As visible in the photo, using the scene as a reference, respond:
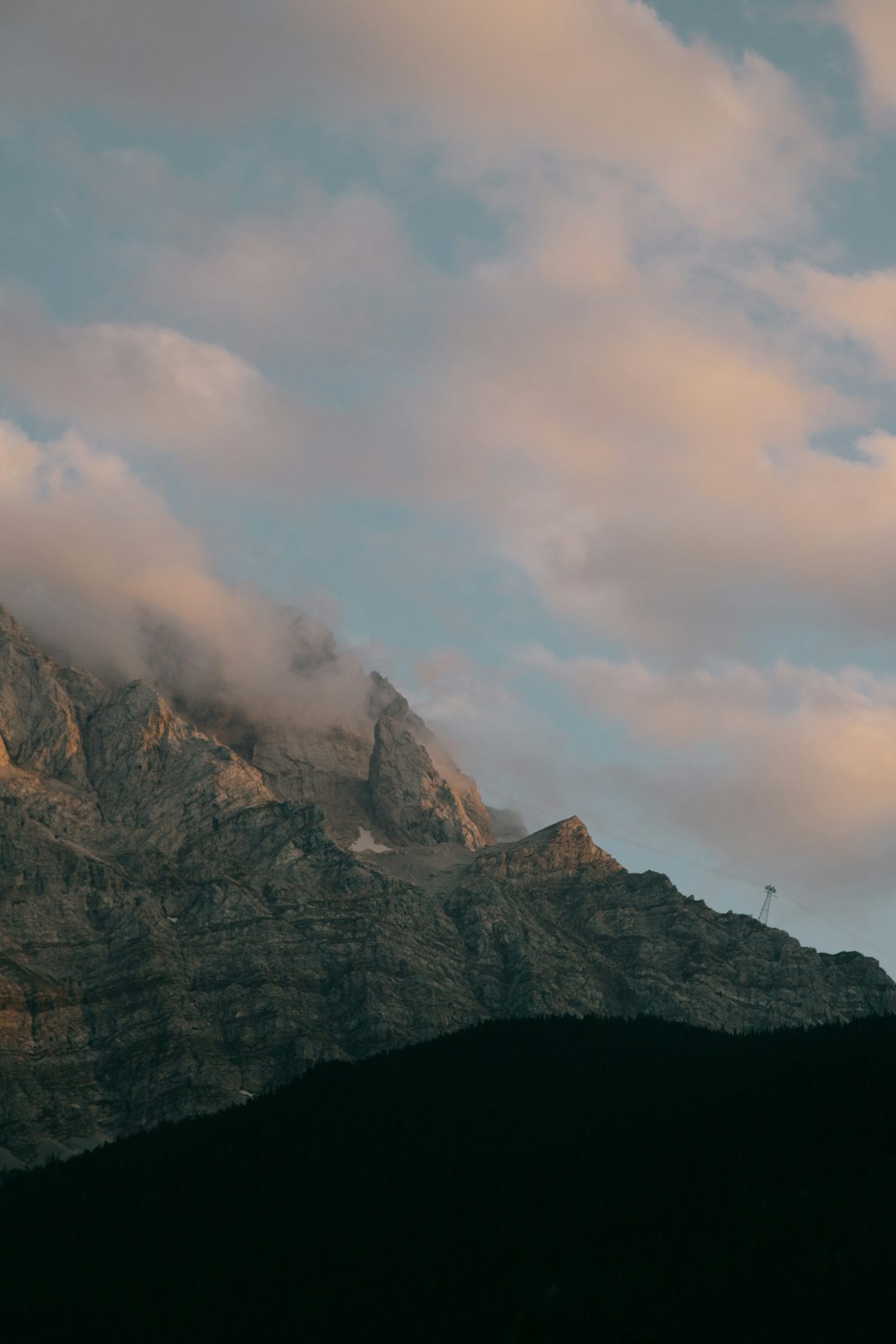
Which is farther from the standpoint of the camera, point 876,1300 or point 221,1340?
point 221,1340

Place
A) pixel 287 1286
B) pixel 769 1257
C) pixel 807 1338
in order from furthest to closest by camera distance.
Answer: pixel 287 1286, pixel 769 1257, pixel 807 1338

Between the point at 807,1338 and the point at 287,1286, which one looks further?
the point at 287,1286

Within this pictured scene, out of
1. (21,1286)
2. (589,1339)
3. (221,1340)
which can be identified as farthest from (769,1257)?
(21,1286)

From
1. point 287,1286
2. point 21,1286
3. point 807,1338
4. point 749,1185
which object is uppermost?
point 749,1185

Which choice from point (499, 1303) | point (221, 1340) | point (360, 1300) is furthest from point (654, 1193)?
point (221, 1340)

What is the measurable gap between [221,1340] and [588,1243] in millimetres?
45039

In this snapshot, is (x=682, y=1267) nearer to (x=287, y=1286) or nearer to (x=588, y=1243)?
(x=588, y=1243)

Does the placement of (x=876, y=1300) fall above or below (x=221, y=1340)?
above

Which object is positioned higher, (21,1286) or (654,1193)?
(654,1193)

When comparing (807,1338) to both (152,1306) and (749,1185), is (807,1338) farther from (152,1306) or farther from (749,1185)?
(152,1306)

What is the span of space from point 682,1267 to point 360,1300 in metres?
39.1

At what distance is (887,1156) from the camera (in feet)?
652

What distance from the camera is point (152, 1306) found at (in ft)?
632

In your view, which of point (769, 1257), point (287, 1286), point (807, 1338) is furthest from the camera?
point (287, 1286)
